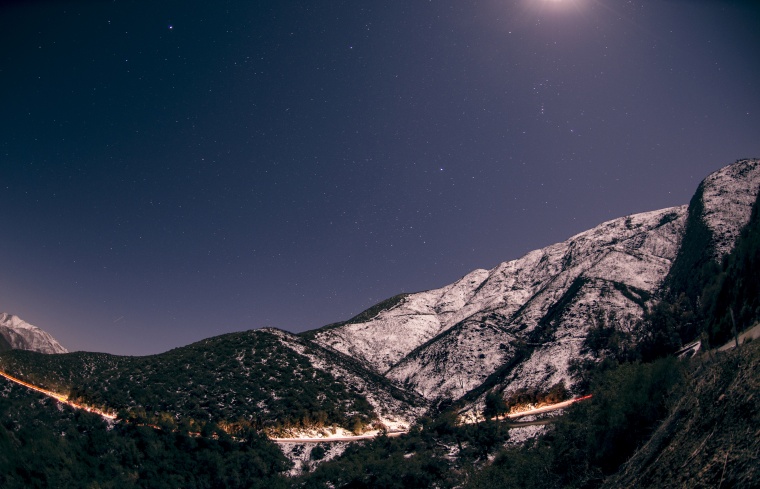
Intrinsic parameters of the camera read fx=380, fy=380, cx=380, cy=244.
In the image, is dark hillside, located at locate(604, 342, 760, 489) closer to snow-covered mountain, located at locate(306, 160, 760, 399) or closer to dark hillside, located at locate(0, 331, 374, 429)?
dark hillside, located at locate(0, 331, 374, 429)

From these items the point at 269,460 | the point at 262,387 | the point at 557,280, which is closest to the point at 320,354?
the point at 262,387

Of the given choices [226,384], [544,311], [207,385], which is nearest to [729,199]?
[544,311]

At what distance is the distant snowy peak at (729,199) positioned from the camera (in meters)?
66.9

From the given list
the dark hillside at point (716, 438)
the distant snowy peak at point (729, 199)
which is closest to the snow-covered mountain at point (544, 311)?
the distant snowy peak at point (729, 199)

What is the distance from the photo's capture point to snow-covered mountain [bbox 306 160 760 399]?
6831 cm

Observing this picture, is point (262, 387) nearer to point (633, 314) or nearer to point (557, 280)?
point (633, 314)

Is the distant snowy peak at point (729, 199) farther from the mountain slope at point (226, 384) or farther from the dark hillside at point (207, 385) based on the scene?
the dark hillside at point (207, 385)

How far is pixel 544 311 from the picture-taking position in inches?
3337

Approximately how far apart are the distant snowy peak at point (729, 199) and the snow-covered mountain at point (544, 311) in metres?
0.19

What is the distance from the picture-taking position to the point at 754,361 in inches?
279

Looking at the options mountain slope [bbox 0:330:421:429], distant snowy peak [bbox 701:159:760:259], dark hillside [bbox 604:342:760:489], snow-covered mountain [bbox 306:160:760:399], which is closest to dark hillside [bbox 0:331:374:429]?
mountain slope [bbox 0:330:421:429]

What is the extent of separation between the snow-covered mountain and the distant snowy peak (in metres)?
0.19

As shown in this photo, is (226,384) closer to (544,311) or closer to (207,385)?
(207,385)

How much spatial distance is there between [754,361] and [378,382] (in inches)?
3000
